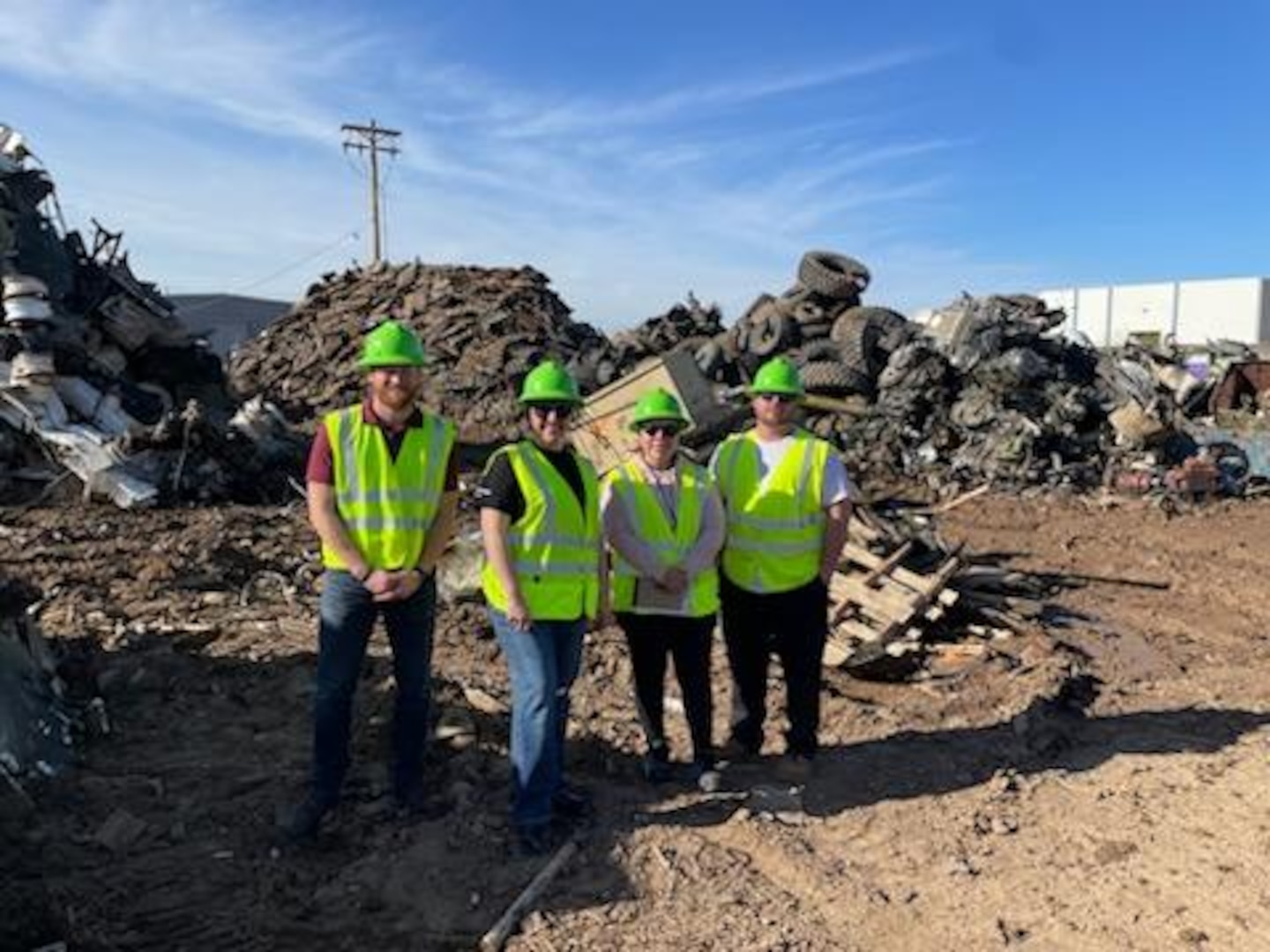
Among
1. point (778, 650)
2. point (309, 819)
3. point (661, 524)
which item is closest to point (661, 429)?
point (661, 524)

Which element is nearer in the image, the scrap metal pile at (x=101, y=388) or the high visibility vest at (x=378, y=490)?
the high visibility vest at (x=378, y=490)

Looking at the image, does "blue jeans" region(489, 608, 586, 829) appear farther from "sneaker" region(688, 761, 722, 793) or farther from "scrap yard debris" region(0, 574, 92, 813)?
"scrap yard debris" region(0, 574, 92, 813)

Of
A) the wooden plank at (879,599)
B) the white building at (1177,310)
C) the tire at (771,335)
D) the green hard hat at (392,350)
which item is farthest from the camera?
the white building at (1177,310)

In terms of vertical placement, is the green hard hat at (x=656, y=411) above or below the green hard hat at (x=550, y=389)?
below

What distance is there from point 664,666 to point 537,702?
0.85 meters

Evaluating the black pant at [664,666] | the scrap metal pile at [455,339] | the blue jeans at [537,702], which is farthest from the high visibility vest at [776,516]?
the scrap metal pile at [455,339]

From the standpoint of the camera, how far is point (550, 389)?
440 centimetres

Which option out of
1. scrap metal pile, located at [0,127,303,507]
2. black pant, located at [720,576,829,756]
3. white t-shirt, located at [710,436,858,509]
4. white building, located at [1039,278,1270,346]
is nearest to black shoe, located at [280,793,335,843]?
black pant, located at [720,576,829,756]

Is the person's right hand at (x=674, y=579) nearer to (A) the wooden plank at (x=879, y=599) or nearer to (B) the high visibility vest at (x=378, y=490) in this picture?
(B) the high visibility vest at (x=378, y=490)

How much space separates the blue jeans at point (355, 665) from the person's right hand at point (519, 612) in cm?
35

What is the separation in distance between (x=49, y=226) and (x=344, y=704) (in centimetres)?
1342

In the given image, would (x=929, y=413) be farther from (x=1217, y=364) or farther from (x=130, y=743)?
(x=130, y=743)

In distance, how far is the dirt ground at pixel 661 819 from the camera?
4.13 m

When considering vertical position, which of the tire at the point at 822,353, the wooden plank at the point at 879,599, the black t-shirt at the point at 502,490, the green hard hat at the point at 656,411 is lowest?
the wooden plank at the point at 879,599
